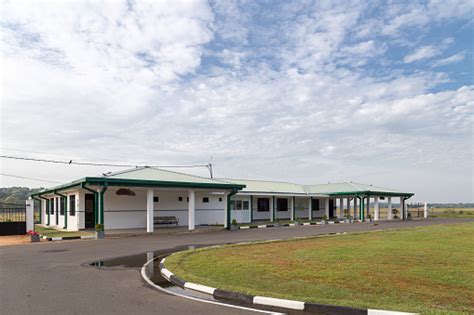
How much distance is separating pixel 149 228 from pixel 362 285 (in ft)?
54.7

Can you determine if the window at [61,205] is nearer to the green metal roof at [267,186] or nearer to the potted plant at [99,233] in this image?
the potted plant at [99,233]

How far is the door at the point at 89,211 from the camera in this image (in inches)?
1016

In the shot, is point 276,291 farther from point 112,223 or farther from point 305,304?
point 112,223

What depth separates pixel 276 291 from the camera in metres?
7.51

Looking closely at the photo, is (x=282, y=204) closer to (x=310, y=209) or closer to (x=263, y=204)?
(x=310, y=209)

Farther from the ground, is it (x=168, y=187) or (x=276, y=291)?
(x=168, y=187)

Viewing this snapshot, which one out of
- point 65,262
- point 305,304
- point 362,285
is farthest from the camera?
point 65,262

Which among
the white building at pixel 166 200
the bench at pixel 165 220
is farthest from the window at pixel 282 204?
the bench at pixel 165 220

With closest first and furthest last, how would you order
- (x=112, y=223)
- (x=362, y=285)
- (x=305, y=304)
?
(x=305, y=304), (x=362, y=285), (x=112, y=223)

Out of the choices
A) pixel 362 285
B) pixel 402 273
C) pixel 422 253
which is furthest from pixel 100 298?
pixel 422 253

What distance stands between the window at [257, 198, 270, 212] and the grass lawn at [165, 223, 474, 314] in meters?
24.0

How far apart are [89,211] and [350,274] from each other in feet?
68.3

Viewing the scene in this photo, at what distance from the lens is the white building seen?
2291 cm

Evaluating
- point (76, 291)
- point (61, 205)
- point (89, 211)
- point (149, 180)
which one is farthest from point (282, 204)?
point (76, 291)
